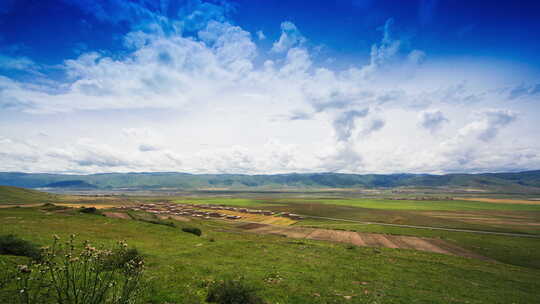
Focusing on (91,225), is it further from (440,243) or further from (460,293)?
(440,243)

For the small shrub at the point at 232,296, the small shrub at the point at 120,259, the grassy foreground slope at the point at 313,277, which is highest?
the small shrub at the point at 120,259

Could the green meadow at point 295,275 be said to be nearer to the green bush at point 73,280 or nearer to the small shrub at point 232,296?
the small shrub at point 232,296

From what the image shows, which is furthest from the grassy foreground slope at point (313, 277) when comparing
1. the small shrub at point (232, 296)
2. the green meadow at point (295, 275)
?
the small shrub at point (232, 296)

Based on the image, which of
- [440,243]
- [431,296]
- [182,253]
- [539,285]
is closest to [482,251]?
[440,243]

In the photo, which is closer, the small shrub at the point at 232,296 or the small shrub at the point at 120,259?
the small shrub at the point at 120,259

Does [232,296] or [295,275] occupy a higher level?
[232,296]

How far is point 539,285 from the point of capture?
28016mm

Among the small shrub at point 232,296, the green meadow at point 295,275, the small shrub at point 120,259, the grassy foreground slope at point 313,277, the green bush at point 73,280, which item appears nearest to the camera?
the green bush at point 73,280

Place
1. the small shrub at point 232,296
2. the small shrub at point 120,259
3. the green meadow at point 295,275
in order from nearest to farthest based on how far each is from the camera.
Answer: the small shrub at point 120,259 < the small shrub at point 232,296 < the green meadow at point 295,275

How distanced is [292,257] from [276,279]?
11321 mm

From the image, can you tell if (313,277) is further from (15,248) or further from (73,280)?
(15,248)

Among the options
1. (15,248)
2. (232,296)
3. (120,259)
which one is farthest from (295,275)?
(15,248)

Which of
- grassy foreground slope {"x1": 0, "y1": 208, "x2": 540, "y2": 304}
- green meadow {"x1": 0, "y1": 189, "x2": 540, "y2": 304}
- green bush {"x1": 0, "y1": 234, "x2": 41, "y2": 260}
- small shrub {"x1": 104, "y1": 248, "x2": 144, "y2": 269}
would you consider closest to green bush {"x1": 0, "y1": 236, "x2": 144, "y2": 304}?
small shrub {"x1": 104, "y1": 248, "x2": 144, "y2": 269}

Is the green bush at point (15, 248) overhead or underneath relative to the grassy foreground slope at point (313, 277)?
overhead
